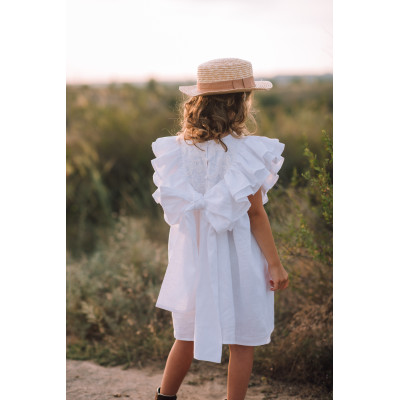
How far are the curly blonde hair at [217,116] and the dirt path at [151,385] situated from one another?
1468mm

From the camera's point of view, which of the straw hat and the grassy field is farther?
the grassy field

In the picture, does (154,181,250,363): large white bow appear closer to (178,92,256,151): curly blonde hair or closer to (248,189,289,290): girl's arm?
(248,189,289,290): girl's arm

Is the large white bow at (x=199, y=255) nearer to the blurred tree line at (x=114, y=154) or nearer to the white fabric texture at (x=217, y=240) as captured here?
the white fabric texture at (x=217, y=240)

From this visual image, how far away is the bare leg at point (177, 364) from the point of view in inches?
84.9

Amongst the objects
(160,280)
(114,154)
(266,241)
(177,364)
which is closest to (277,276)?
(266,241)

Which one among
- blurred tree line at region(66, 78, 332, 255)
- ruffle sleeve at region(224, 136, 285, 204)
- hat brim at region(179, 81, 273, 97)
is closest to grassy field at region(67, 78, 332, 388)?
blurred tree line at region(66, 78, 332, 255)

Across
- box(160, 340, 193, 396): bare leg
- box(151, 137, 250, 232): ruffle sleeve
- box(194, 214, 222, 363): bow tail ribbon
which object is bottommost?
box(160, 340, 193, 396): bare leg

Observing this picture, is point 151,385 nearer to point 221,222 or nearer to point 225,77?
point 221,222

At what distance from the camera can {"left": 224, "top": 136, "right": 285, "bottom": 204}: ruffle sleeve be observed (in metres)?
1.96

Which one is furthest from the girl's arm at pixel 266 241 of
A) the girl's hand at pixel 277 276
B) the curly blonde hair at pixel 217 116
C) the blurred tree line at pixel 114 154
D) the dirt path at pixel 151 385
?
the blurred tree line at pixel 114 154
